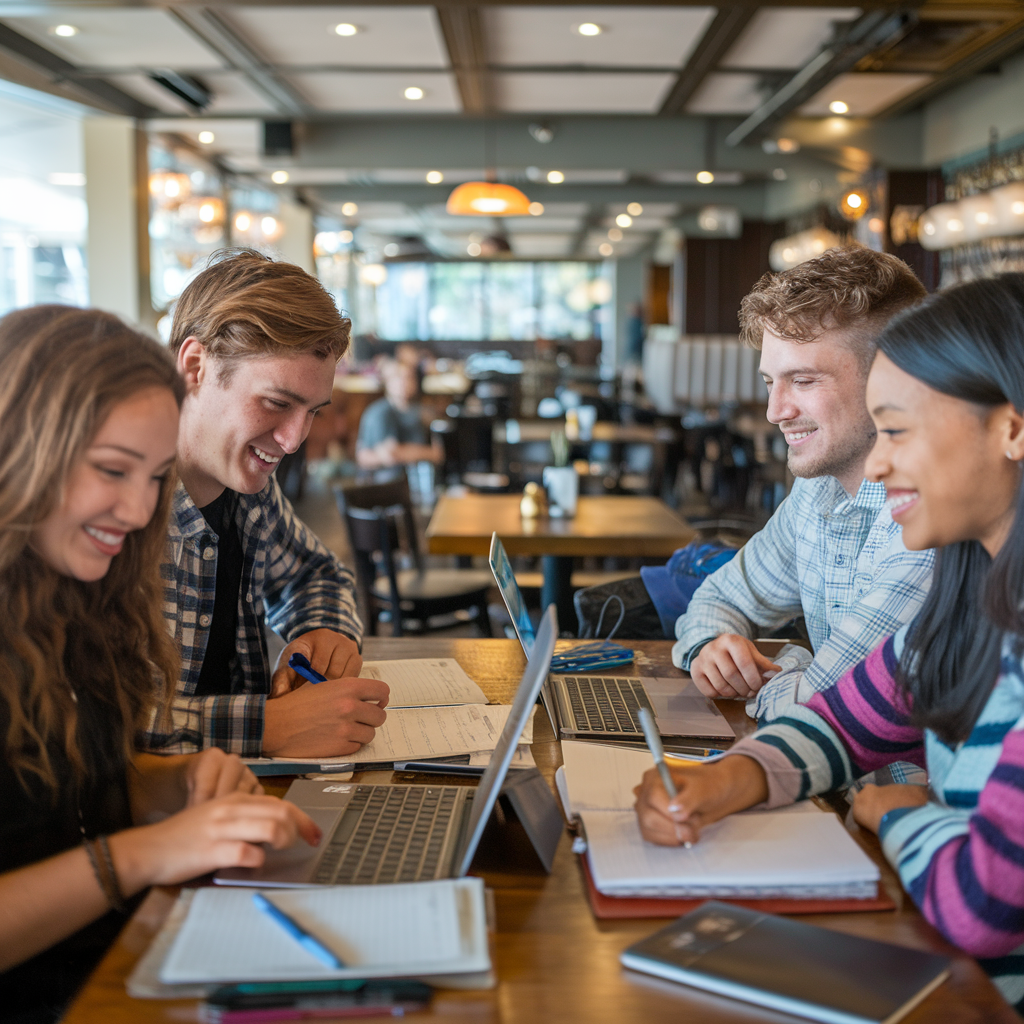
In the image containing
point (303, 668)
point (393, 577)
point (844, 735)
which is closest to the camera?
point (844, 735)

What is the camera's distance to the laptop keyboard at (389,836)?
108 centimetres

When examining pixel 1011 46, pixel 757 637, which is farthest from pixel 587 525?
pixel 1011 46

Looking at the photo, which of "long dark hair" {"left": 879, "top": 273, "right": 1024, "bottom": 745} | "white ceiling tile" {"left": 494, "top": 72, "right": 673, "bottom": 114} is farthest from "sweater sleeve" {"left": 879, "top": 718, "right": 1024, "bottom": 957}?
"white ceiling tile" {"left": 494, "top": 72, "right": 673, "bottom": 114}

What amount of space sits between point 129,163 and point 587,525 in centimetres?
604

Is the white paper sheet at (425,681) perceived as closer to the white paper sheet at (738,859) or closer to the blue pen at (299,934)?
the white paper sheet at (738,859)

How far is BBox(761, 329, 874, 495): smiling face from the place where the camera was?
1788mm

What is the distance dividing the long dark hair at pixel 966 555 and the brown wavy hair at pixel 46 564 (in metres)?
0.85

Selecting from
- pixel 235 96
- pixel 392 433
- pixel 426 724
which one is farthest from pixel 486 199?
pixel 426 724

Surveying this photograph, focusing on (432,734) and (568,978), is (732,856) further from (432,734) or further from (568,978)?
(432,734)

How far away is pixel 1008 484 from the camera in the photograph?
109cm

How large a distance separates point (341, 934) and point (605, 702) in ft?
2.58

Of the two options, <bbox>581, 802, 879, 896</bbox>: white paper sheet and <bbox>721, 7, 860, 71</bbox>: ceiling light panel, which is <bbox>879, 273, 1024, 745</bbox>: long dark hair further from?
<bbox>721, 7, 860, 71</bbox>: ceiling light panel

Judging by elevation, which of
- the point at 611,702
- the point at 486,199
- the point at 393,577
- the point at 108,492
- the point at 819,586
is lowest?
the point at 393,577

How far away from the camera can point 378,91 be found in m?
7.61
